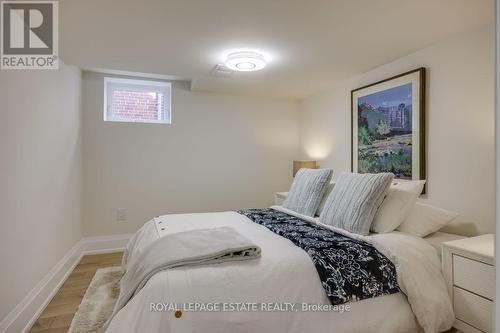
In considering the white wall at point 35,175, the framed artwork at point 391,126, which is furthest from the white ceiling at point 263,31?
the white wall at point 35,175

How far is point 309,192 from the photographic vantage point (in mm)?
2643

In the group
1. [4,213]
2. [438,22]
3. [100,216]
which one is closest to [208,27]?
[438,22]

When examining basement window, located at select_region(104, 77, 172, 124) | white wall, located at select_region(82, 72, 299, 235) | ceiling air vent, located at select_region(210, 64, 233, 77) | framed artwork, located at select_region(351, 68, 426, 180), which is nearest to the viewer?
framed artwork, located at select_region(351, 68, 426, 180)

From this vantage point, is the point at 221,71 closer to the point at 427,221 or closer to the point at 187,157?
the point at 187,157

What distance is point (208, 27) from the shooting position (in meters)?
2.05

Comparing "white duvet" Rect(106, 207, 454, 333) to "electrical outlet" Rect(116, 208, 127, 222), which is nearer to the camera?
"white duvet" Rect(106, 207, 454, 333)

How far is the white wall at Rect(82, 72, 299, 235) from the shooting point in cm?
341

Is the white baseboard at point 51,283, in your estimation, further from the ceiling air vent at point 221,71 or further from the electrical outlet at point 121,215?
the ceiling air vent at point 221,71

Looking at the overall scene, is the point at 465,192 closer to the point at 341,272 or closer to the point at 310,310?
the point at 341,272

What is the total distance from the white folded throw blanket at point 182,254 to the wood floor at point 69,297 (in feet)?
2.68

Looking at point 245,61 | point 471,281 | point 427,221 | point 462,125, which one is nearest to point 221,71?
point 245,61

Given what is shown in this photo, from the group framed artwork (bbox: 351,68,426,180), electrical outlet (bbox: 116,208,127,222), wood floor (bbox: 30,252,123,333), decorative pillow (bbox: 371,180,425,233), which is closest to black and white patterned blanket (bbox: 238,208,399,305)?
decorative pillow (bbox: 371,180,425,233)

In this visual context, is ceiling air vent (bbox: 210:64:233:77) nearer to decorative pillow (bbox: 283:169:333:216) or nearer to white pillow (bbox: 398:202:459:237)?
decorative pillow (bbox: 283:169:333:216)

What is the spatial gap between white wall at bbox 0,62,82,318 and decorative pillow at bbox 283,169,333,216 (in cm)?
219
